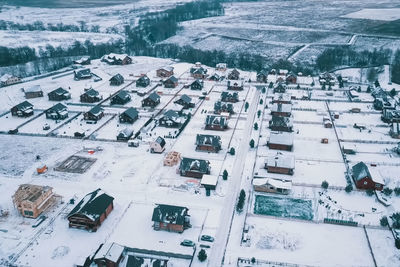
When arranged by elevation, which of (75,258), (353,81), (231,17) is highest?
(231,17)

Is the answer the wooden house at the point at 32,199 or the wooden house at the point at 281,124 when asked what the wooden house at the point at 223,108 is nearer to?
the wooden house at the point at 281,124

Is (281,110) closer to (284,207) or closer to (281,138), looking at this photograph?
(281,138)

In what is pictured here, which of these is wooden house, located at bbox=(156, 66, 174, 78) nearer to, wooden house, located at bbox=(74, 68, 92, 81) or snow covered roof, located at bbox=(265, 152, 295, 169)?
wooden house, located at bbox=(74, 68, 92, 81)

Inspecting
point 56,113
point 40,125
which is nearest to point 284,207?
point 56,113

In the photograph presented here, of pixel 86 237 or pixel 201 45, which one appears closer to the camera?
pixel 86 237

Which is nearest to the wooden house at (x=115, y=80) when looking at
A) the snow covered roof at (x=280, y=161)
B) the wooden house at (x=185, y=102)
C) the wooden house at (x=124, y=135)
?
the wooden house at (x=185, y=102)

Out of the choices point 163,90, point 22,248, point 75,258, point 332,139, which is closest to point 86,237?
point 75,258

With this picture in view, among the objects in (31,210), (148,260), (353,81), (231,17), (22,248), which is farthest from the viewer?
(231,17)

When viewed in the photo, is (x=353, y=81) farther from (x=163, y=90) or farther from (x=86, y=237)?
(x=86, y=237)
